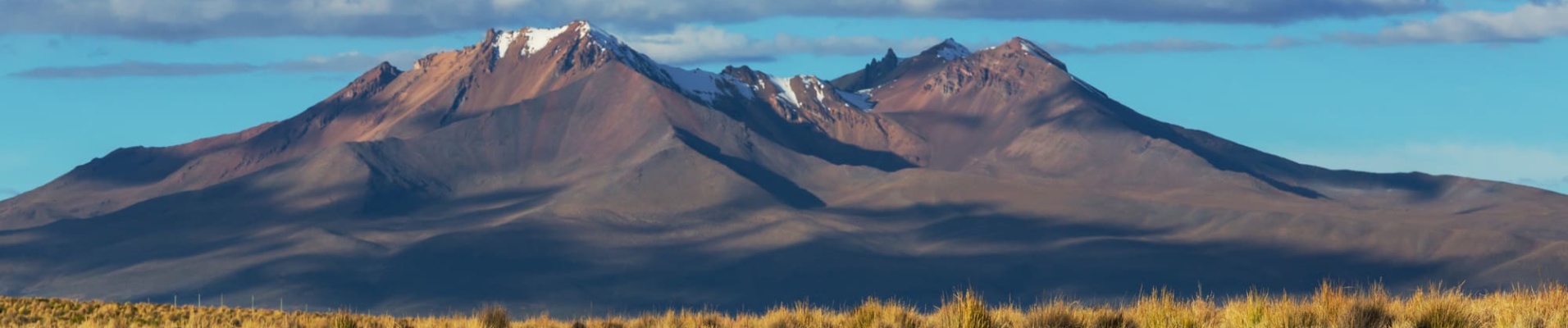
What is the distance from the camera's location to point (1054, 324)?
31.5 m

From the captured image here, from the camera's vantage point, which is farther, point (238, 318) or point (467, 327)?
point (238, 318)

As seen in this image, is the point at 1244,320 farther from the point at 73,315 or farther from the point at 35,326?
the point at 73,315

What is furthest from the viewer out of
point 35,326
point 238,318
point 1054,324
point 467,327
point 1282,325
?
point 238,318

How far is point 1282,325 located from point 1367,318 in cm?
110

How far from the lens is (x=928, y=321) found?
3444cm

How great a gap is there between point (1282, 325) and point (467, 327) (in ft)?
46.7

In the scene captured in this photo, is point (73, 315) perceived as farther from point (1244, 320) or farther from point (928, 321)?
point (1244, 320)

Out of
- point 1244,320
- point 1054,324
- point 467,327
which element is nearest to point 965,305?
point 1054,324

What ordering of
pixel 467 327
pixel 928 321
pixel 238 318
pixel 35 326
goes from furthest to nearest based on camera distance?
pixel 238 318 < pixel 35 326 < pixel 467 327 < pixel 928 321

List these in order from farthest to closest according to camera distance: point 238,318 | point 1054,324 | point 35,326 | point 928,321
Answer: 1. point 238,318
2. point 35,326
3. point 928,321
4. point 1054,324

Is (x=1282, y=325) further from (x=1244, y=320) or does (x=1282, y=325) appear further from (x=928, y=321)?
(x=928, y=321)

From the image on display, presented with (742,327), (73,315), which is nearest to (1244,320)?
(742,327)

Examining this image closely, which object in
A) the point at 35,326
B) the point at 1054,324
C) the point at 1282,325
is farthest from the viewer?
the point at 35,326

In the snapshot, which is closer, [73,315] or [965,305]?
[965,305]
